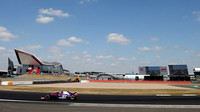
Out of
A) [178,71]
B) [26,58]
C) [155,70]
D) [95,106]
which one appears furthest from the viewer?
[26,58]

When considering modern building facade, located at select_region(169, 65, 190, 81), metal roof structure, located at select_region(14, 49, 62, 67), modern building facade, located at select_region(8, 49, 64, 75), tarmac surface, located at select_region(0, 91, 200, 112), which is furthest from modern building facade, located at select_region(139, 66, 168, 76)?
metal roof structure, located at select_region(14, 49, 62, 67)

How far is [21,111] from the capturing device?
926cm

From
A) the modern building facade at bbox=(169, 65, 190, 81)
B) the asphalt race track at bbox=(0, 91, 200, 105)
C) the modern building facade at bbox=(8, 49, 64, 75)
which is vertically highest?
the modern building facade at bbox=(8, 49, 64, 75)

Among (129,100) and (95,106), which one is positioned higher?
(95,106)

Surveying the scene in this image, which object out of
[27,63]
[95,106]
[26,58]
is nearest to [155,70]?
[95,106]

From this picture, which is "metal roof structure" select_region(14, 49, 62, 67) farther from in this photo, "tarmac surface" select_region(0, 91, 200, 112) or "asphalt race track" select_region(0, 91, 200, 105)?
"tarmac surface" select_region(0, 91, 200, 112)

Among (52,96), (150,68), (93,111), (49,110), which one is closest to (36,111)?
(49,110)

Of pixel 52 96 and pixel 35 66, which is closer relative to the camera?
pixel 52 96

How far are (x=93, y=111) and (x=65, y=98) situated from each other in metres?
5.76

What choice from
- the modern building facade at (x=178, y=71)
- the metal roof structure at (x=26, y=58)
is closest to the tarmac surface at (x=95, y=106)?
the modern building facade at (x=178, y=71)

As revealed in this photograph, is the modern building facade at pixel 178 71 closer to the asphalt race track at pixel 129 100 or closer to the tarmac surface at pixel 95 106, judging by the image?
the asphalt race track at pixel 129 100

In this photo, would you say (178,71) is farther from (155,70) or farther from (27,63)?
(27,63)

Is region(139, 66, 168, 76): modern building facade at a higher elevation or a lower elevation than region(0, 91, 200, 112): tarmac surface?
higher

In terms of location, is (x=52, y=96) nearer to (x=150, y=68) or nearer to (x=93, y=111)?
(x=93, y=111)
